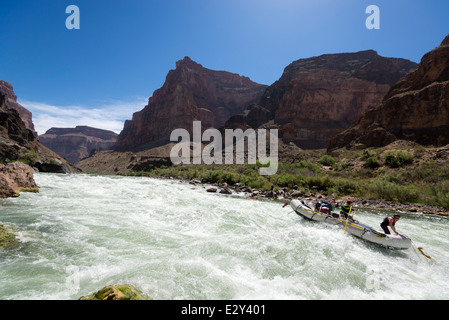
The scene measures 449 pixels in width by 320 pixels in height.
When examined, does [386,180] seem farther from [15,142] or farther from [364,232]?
[15,142]

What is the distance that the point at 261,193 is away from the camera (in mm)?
18469

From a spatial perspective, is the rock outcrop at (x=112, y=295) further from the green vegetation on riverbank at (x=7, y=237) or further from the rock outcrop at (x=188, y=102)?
the rock outcrop at (x=188, y=102)

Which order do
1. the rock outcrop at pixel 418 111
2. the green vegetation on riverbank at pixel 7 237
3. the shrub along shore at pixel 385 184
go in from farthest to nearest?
the rock outcrop at pixel 418 111, the shrub along shore at pixel 385 184, the green vegetation on riverbank at pixel 7 237

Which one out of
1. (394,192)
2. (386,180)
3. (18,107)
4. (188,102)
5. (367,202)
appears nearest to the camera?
(367,202)

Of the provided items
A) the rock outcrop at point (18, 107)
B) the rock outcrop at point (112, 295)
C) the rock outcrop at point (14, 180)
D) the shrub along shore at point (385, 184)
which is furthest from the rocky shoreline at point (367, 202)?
the rock outcrop at point (18, 107)

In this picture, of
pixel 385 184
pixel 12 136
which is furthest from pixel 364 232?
pixel 12 136

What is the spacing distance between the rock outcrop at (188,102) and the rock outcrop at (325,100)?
34539 mm

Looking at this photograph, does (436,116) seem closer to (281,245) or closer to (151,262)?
(281,245)

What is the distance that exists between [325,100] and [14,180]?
95589 millimetres

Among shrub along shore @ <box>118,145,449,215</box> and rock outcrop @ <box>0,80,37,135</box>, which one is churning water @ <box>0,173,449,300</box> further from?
rock outcrop @ <box>0,80,37,135</box>

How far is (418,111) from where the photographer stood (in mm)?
32469

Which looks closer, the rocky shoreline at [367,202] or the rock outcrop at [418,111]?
the rocky shoreline at [367,202]

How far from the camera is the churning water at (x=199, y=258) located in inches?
159
